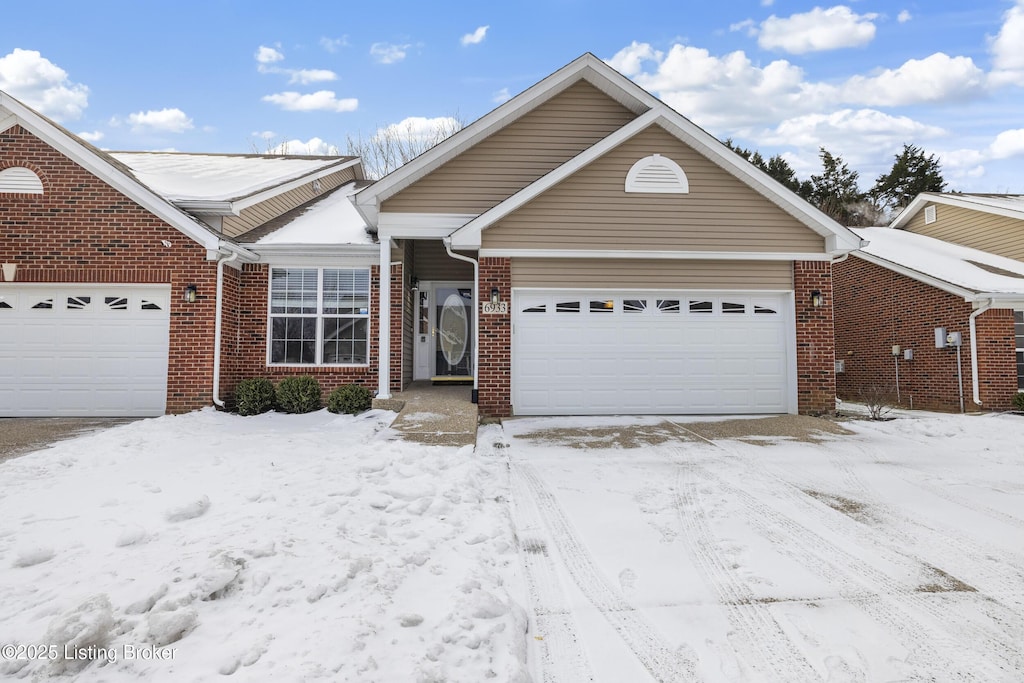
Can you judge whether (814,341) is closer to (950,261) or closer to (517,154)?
(517,154)

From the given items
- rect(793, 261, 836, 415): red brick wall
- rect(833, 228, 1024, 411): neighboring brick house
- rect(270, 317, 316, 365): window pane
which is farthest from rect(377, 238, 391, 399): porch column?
rect(833, 228, 1024, 411): neighboring brick house

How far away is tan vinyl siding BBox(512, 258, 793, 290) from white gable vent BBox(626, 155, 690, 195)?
4.41ft

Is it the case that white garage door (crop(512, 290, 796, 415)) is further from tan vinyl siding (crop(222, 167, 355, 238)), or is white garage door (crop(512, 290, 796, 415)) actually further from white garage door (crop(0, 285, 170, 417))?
white garage door (crop(0, 285, 170, 417))

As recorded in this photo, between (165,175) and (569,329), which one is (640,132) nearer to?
(569,329)

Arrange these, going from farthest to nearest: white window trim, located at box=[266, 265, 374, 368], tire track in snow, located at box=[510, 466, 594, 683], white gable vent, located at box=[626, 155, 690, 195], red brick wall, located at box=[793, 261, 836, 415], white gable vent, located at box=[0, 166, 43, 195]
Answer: white window trim, located at box=[266, 265, 374, 368], red brick wall, located at box=[793, 261, 836, 415], white gable vent, located at box=[626, 155, 690, 195], white gable vent, located at box=[0, 166, 43, 195], tire track in snow, located at box=[510, 466, 594, 683]

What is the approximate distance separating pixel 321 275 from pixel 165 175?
5225 millimetres

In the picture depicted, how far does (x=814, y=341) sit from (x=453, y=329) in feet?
26.0

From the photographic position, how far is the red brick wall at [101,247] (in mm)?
9312

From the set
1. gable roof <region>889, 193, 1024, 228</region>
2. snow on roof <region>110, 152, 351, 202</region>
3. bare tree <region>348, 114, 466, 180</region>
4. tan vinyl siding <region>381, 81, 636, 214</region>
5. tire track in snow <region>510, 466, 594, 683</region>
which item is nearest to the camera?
tire track in snow <region>510, 466, 594, 683</region>

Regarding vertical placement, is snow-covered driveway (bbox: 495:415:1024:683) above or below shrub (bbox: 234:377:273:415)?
below

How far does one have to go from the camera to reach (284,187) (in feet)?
42.0

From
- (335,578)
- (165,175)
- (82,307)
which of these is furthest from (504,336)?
(165,175)

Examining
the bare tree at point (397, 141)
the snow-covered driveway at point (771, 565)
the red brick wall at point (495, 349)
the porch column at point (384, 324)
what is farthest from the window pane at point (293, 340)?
the bare tree at point (397, 141)

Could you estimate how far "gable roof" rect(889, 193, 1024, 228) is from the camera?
1468 cm
